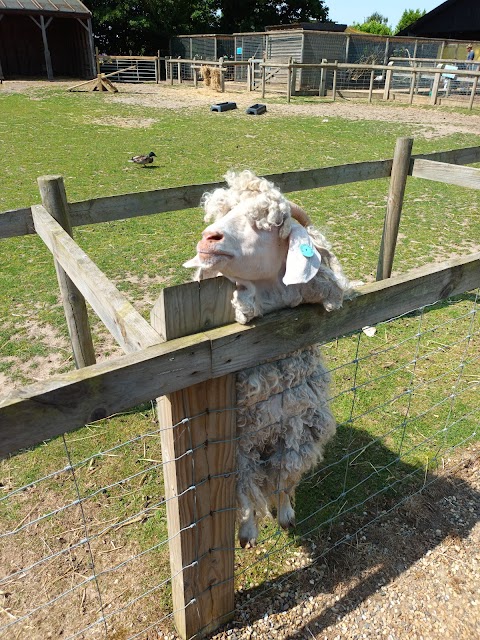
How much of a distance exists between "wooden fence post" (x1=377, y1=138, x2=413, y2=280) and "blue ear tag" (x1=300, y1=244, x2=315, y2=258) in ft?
10.3

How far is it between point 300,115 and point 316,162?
7276 millimetres

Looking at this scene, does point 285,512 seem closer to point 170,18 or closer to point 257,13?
point 170,18

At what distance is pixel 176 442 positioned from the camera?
5.66 feet

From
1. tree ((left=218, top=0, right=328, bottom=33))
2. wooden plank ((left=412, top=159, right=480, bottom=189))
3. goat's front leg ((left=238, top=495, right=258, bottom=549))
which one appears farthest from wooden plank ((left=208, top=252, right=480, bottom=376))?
tree ((left=218, top=0, right=328, bottom=33))

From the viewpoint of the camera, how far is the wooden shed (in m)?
26.4

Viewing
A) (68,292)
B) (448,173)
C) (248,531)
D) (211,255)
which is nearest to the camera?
(211,255)

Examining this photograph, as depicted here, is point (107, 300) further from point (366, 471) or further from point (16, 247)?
point (16, 247)

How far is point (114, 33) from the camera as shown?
112ft

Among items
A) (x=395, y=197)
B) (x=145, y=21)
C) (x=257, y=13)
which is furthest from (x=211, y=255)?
(x=257, y=13)

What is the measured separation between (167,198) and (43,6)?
2807 centimetres

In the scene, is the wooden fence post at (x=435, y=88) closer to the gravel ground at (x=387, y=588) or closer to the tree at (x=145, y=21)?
the gravel ground at (x=387, y=588)

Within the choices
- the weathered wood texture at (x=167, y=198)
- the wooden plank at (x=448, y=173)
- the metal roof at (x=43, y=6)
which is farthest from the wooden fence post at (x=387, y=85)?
the wooden plank at (x=448, y=173)

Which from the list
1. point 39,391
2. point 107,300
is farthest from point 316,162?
point 39,391

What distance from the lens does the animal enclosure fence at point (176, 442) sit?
A: 1481 millimetres
